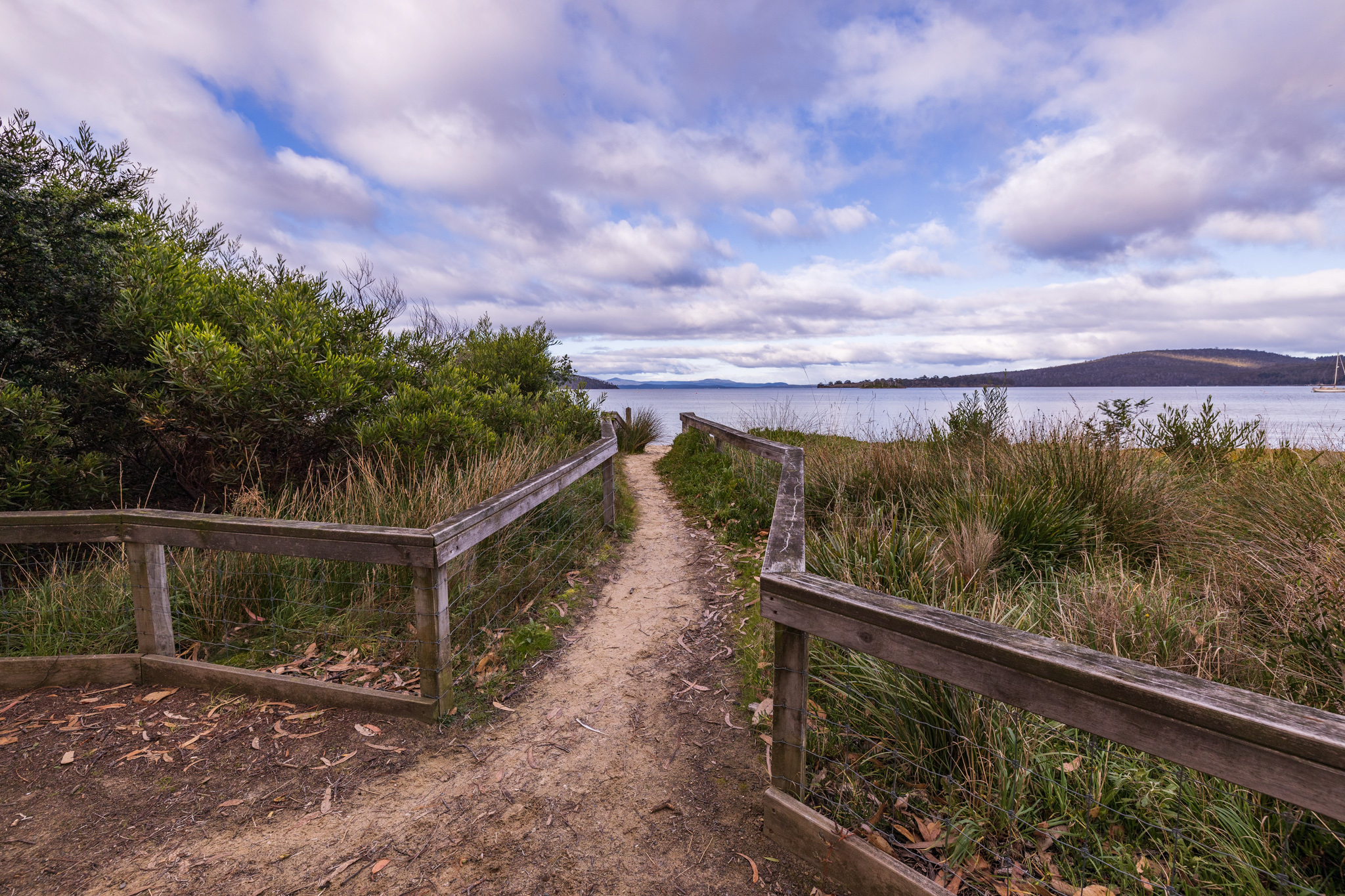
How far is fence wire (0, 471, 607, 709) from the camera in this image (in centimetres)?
430

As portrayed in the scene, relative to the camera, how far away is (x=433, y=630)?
3514 millimetres

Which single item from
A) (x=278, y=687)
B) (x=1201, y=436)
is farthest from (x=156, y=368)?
(x=1201, y=436)

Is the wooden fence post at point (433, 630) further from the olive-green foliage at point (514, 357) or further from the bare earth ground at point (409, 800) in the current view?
the olive-green foliage at point (514, 357)

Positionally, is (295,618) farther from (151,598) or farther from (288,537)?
(288,537)

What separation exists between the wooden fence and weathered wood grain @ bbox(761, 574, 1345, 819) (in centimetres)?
232

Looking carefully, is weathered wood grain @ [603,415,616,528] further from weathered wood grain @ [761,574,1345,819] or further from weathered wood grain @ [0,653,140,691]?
weathered wood grain @ [761,574,1345,819]

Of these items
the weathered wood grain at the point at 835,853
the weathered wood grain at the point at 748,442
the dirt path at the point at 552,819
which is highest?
the weathered wood grain at the point at 748,442

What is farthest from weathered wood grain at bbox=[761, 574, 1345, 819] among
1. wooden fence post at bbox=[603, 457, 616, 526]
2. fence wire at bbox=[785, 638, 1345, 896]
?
wooden fence post at bbox=[603, 457, 616, 526]

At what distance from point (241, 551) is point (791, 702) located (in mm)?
3561

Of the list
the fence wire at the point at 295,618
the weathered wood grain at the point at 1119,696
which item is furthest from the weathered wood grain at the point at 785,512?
the fence wire at the point at 295,618

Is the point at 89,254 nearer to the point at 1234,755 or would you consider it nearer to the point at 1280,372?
the point at 1234,755

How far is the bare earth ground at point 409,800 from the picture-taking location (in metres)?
2.55

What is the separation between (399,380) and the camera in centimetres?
776

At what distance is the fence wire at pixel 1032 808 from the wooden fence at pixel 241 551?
2296 millimetres
